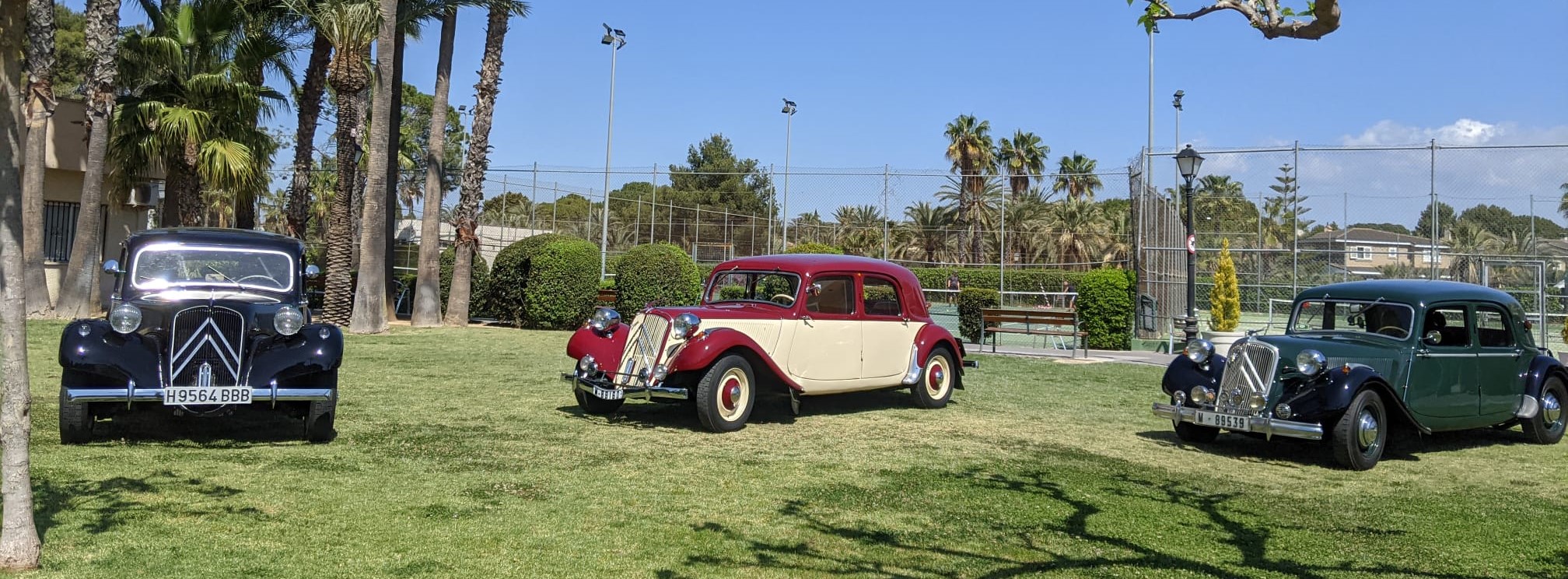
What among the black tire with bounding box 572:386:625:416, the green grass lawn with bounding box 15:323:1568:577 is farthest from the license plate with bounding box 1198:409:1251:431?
the black tire with bounding box 572:386:625:416

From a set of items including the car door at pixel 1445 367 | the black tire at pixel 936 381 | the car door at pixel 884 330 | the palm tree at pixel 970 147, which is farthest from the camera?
the palm tree at pixel 970 147

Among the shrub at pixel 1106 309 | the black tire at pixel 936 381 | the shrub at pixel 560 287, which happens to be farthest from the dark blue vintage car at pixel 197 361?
the shrub at pixel 1106 309

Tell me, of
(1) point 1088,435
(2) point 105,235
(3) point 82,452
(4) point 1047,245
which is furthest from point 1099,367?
(4) point 1047,245

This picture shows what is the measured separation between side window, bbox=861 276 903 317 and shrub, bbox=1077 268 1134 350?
32.9ft

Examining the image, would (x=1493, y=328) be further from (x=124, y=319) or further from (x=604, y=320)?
(x=124, y=319)

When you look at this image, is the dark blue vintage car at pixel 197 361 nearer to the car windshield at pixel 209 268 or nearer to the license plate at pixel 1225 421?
the car windshield at pixel 209 268

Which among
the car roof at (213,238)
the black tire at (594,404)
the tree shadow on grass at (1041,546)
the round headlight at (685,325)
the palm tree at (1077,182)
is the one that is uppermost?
the palm tree at (1077,182)

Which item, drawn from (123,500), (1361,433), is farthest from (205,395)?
(1361,433)

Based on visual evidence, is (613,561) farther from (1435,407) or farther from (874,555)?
(1435,407)

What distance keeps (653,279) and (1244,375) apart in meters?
13.7

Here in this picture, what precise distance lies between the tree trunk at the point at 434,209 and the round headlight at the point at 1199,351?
15.8 m

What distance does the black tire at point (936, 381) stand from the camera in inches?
424

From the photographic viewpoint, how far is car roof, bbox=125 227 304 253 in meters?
8.46

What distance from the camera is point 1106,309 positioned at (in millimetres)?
19625
